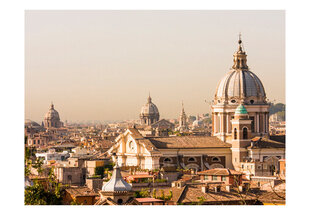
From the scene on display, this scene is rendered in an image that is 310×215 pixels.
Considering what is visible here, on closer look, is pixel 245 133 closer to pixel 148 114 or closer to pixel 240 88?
pixel 240 88

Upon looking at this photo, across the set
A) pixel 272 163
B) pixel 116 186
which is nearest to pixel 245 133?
pixel 272 163

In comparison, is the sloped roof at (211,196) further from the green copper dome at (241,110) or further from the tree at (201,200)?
the green copper dome at (241,110)

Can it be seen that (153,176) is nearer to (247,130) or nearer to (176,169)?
(176,169)

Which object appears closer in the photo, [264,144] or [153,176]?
[153,176]

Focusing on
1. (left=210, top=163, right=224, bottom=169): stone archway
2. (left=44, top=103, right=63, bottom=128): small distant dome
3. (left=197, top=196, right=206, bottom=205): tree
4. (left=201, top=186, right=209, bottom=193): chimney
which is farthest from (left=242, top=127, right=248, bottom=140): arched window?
(left=44, top=103, right=63, bottom=128): small distant dome

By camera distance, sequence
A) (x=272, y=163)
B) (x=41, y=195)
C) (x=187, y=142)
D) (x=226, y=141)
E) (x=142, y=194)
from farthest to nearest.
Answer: (x=226, y=141) < (x=187, y=142) < (x=272, y=163) < (x=142, y=194) < (x=41, y=195)

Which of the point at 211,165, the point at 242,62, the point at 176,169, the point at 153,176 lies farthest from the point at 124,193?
the point at 242,62
